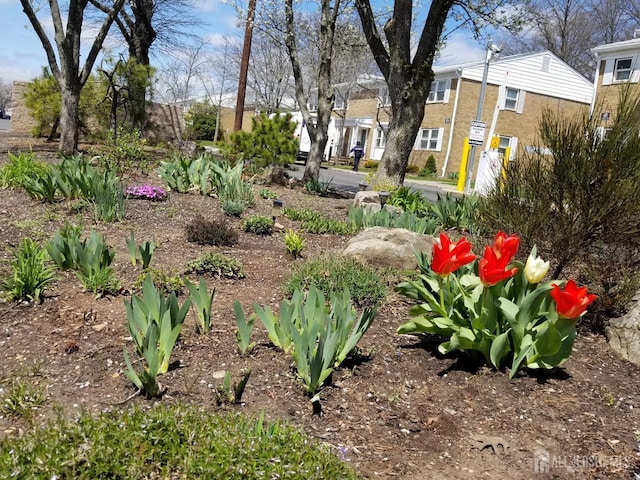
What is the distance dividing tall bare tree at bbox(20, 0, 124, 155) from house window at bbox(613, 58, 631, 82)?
2237cm

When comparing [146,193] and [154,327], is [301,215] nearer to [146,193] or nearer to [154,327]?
[146,193]

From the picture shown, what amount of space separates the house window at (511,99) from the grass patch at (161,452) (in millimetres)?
31627

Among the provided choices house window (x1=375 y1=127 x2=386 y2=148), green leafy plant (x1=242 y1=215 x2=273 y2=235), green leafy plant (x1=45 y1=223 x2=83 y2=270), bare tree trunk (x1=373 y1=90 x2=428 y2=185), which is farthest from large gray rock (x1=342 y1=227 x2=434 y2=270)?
house window (x1=375 y1=127 x2=386 y2=148)

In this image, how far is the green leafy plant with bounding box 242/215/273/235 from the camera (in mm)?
6742

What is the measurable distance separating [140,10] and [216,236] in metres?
15.0

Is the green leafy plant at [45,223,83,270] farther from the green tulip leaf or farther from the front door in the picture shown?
the front door

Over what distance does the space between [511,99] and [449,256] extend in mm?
30537

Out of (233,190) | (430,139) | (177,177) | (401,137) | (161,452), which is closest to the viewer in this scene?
(161,452)

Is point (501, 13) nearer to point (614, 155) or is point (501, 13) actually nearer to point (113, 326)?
point (614, 155)

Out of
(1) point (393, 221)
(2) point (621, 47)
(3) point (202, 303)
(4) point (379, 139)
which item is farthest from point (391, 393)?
(4) point (379, 139)

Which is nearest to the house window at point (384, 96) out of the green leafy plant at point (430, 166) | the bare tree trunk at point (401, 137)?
the green leafy plant at point (430, 166)

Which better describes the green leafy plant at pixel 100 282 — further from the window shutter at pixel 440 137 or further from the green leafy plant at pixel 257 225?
the window shutter at pixel 440 137

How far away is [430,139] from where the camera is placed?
1264 inches

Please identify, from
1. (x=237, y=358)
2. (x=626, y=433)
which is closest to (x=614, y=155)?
(x=626, y=433)
